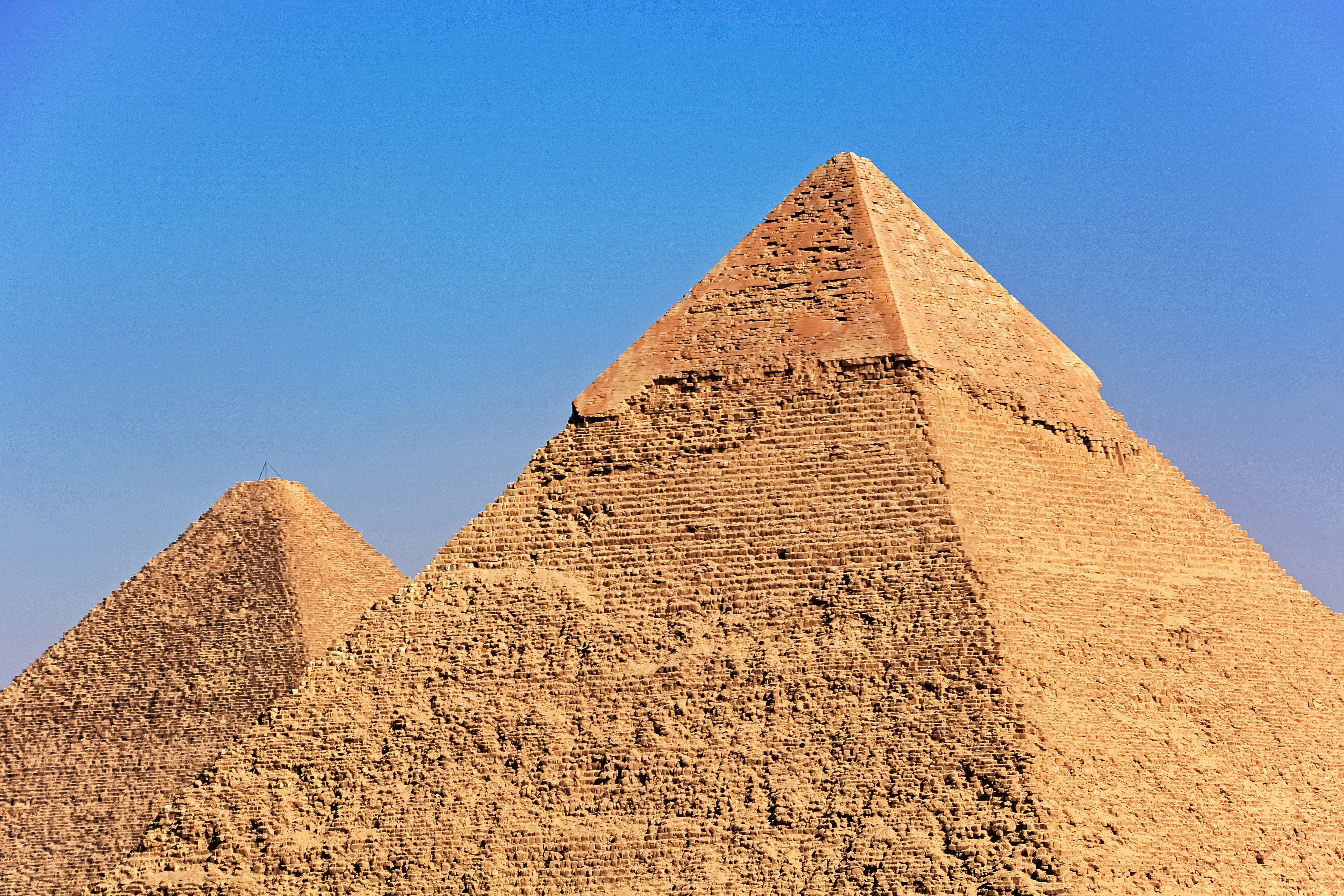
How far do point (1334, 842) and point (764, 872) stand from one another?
663 cm

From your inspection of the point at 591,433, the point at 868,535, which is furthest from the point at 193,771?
the point at 868,535

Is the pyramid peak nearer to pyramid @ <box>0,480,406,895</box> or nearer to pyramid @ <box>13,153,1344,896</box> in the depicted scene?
pyramid @ <box>13,153,1344,896</box>

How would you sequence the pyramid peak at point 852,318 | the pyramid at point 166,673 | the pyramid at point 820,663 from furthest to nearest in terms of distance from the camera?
the pyramid at point 166,673, the pyramid peak at point 852,318, the pyramid at point 820,663

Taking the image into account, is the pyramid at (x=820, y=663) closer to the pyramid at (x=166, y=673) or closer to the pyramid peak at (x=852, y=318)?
the pyramid peak at (x=852, y=318)

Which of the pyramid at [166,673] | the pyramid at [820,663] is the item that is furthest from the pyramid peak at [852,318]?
the pyramid at [166,673]

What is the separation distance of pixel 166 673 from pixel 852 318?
99.1 ft

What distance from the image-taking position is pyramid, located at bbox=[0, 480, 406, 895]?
48.4 metres

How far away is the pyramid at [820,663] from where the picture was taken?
20.9 metres

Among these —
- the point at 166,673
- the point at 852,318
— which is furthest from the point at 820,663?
the point at 166,673

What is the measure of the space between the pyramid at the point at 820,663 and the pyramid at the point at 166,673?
2454cm

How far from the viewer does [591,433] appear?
25.5 metres

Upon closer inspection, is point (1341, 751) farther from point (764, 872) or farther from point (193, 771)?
point (193, 771)

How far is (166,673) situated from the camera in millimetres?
51156

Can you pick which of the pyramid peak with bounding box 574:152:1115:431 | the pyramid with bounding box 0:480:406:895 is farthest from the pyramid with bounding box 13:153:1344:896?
the pyramid with bounding box 0:480:406:895
